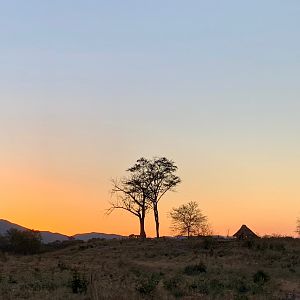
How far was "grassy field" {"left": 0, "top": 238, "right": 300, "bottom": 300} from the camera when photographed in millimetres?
17125

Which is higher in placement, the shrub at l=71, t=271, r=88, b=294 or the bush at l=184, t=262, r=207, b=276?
the bush at l=184, t=262, r=207, b=276

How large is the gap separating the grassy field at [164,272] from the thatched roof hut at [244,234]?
4480 millimetres

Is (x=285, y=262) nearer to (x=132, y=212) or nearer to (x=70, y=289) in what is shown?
(x=70, y=289)

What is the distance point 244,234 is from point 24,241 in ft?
118

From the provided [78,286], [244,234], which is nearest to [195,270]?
[78,286]

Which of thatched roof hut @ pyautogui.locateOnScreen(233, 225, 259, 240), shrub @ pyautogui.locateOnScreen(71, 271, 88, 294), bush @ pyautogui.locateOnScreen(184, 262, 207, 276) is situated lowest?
shrub @ pyautogui.locateOnScreen(71, 271, 88, 294)

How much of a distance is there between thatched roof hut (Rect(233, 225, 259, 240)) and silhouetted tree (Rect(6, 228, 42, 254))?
30732 millimetres

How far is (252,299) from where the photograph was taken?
604 inches

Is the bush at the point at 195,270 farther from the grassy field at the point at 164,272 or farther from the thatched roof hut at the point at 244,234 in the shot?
the thatched roof hut at the point at 244,234

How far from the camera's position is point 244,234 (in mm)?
64312

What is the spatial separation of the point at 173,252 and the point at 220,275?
22125 mm

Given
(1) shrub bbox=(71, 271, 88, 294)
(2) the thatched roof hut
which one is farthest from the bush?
(2) the thatched roof hut

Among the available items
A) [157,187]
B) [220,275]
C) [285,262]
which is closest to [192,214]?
[157,187]

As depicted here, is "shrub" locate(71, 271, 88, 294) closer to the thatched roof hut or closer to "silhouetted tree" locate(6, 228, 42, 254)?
the thatched roof hut
